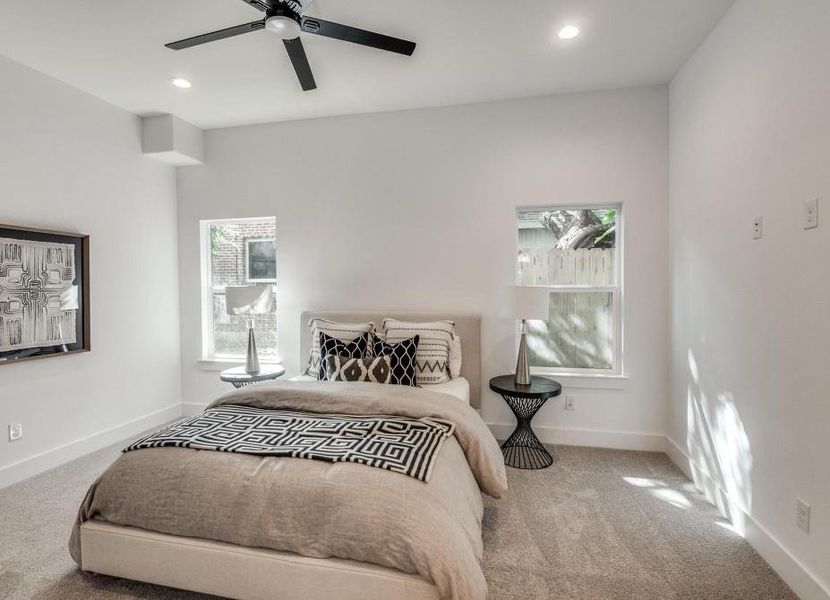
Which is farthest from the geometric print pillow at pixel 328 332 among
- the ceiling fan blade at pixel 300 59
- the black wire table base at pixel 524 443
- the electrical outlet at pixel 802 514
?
the electrical outlet at pixel 802 514

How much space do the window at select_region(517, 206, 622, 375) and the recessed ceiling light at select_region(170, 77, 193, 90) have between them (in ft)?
9.09

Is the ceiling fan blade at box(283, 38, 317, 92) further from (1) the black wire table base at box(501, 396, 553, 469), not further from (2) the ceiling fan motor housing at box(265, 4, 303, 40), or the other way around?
(1) the black wire table base at box(501, 396, 553, 469)

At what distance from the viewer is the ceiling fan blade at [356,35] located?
2.12 m

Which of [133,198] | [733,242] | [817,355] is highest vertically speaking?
[133,198]

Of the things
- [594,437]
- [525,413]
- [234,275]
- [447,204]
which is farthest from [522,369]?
[234,275]

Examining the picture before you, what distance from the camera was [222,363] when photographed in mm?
4184

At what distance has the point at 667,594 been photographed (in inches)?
71.8

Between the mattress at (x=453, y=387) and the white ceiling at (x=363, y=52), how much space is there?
224cm

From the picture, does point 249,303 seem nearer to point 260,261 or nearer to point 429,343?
point 260,261

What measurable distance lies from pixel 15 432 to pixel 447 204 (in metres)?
3.55

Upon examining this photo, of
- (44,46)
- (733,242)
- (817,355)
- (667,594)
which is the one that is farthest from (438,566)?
(44,46)

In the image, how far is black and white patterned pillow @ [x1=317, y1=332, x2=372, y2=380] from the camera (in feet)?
10.3

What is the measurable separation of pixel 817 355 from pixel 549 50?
7.45 feet

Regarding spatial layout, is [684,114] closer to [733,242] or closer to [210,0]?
[733,242]
